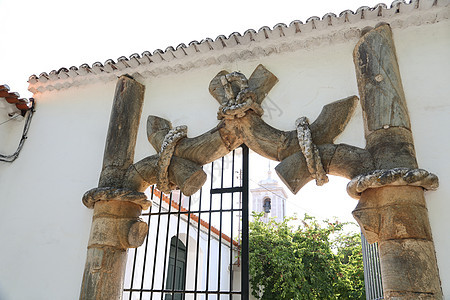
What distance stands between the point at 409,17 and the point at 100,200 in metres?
3.64

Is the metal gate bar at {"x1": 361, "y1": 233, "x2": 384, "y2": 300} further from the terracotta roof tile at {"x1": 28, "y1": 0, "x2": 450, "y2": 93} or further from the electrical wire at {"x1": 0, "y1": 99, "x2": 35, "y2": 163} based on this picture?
the electrical wire at {"x1": 0, "y1": 99, "x2": 35, "y2": 163}

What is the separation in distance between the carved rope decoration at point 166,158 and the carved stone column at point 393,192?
1.81m

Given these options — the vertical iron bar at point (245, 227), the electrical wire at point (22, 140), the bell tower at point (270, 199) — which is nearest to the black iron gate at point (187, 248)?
the vertical iron bar at point (245, 227)

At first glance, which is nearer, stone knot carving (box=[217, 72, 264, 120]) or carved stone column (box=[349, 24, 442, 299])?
carved stone column (box=[349, 24, 442, 299])

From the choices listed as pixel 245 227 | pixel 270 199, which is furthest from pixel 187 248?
pixel 270 199

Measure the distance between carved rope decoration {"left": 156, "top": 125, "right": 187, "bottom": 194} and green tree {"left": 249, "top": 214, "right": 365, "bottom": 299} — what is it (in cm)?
781

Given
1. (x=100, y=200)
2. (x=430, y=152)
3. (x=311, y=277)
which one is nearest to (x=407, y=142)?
(x=430, y=152)

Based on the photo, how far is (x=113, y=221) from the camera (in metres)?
3.70

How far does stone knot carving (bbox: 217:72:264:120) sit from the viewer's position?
145 inches

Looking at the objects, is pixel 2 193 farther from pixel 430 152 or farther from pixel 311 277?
pixel 311 277

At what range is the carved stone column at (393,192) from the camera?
2654mm

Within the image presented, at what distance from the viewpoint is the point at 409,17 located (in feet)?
12.0

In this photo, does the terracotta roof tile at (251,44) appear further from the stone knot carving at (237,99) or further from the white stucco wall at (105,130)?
the stone knot carving at (237,99)

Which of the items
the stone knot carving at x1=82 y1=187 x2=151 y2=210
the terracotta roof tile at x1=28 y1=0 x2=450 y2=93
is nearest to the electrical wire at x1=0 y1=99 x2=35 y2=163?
the terracotta roof tile at x1=28 y1=0 x2=450 y2=93
